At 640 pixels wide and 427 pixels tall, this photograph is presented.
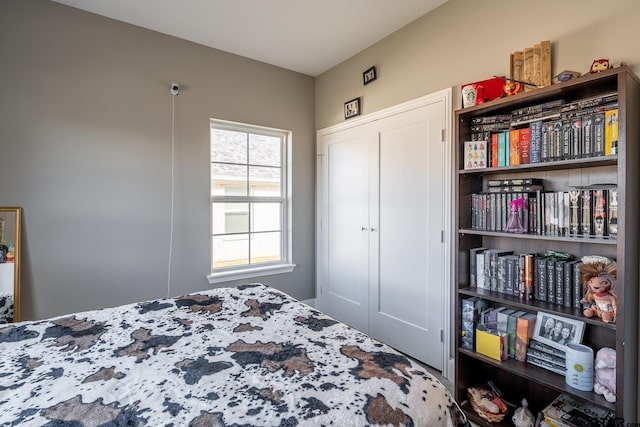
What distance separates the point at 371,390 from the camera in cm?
99

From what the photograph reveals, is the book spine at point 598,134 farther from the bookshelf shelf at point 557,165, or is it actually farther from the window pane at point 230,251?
the window pane at point 230,251

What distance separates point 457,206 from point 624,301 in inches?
33.3

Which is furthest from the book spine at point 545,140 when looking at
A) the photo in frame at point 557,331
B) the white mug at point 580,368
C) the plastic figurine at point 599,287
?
the white mug at point 580,368

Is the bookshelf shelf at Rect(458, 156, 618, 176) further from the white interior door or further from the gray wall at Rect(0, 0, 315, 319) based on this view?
the gray wall at Rect(0, 0, 315, 319)

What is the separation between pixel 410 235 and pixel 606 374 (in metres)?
1.40

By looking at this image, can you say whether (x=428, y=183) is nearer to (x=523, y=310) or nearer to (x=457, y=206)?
(x=457, y=206)

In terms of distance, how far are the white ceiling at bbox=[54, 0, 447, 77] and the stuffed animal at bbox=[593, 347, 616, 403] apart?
92.3 inches

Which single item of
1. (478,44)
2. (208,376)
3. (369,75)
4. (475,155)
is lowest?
(208,376)

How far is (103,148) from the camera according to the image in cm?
248

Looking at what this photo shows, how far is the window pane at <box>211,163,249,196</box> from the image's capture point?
3064 millimetres

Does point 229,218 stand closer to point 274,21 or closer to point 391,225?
point 391,225

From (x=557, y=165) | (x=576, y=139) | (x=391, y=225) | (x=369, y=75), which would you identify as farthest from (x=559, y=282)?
Answer: (x=369, y=75)

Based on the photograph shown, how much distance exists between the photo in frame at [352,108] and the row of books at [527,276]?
171 cm

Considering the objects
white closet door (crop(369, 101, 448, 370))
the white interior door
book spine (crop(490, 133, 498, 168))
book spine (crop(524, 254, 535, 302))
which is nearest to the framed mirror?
the white interior door
